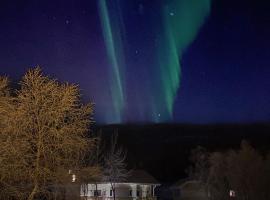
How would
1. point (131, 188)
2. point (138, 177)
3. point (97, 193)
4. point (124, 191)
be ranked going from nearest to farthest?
point (97, 193), point (124, 191), point (131, 188), point (138, 177)

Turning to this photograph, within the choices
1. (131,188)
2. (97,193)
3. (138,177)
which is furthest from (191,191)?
(97,193)

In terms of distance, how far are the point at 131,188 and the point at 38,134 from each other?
63378 millimetres

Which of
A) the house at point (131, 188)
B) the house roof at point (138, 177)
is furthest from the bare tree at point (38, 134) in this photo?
the house roof at point (138, 177)

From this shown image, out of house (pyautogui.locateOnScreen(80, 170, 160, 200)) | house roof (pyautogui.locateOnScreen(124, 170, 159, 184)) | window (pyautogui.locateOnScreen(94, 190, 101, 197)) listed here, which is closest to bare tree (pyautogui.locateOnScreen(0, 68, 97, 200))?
window (pyautogui.locateOnScreen(94, 190, 101, 197))

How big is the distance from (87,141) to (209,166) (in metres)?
57.9

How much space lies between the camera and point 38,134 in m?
33.6

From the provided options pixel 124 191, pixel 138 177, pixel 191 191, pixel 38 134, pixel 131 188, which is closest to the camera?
pixel 38 134

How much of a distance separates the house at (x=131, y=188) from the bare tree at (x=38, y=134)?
52824 millimetres

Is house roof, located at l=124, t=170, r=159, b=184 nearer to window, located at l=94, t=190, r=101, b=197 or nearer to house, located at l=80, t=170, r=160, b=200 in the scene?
house, located at l=80, t=170, r=160, b=200

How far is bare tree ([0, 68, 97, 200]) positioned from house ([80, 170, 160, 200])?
52.8m

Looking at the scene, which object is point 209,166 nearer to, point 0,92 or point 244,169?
point 244,169

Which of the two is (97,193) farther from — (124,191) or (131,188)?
(131,188)

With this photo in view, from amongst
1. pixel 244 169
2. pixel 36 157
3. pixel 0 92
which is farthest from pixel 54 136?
pixel 244 169

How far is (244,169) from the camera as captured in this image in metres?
84.8
